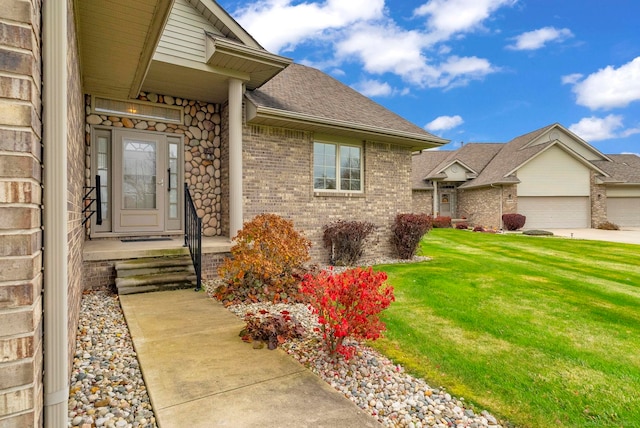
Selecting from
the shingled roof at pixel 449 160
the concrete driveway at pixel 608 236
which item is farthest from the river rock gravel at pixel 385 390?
the shingled roof at pixel 449 160

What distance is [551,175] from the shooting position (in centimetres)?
2020

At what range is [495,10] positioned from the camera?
91.0 feet

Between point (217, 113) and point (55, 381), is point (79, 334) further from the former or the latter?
point (217, 113)

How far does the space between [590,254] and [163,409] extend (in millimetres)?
12670

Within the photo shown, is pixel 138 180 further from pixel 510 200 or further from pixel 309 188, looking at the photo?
pixel 510 200

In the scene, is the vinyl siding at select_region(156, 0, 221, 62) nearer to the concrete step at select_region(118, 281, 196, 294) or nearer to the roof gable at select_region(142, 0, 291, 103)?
the roof gable at select_region(142, 0, 291, 103)

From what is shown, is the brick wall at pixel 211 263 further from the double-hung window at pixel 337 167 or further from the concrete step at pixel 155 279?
the double-hung window at pixel 337 167

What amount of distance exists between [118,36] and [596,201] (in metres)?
25.1

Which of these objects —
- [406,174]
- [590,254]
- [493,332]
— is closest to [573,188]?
[590,254]

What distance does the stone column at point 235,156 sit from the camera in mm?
6883

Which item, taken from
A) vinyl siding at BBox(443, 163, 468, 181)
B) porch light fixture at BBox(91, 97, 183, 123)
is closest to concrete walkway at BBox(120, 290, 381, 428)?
porch light fixture at BBox(91, 97, 183, 123)

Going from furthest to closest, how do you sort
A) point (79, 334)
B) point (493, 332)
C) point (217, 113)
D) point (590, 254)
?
point (590, 254)
point (217, 113)
point (493, 332)
point (79, 334)

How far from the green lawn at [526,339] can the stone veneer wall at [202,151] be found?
169 inches

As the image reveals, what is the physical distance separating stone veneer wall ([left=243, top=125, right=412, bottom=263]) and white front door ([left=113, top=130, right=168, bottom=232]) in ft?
6.44
